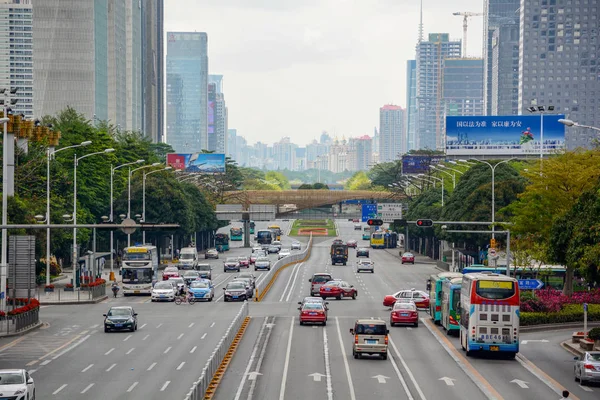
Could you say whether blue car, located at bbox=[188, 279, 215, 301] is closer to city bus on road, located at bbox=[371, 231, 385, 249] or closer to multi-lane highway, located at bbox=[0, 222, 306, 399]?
multi-lane highway, located at bbox=[0, 222, 306, 399]

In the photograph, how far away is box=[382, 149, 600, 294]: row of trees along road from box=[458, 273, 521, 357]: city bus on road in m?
4.05


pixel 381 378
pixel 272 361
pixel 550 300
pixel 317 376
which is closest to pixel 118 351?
pixel 272 361

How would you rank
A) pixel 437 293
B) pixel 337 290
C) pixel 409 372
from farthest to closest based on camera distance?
1. pixel 337 290
2. pixel 437 293
3. pixel 409 372

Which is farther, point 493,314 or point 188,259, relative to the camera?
point 188,259

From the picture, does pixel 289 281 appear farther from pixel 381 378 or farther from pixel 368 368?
pixel 381 378

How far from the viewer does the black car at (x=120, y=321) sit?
179 ft

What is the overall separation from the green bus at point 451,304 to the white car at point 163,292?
25.1 metres

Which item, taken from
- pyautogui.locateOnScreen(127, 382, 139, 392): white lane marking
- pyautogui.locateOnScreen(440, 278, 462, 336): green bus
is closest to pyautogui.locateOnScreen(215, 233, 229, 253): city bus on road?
pyautogui.locateOnScreen(440, 278, 462, 336): green bus

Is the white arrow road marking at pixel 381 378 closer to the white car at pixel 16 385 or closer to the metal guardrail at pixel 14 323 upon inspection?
the white car at pixel 16 385

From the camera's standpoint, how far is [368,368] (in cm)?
4178

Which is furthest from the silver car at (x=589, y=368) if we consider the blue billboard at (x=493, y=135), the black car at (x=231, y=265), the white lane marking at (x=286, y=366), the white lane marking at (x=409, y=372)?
the blue billboard at (x=493, y=135)

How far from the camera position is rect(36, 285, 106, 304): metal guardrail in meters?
74.3

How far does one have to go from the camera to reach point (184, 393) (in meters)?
34.4

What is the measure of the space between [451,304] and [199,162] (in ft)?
473
